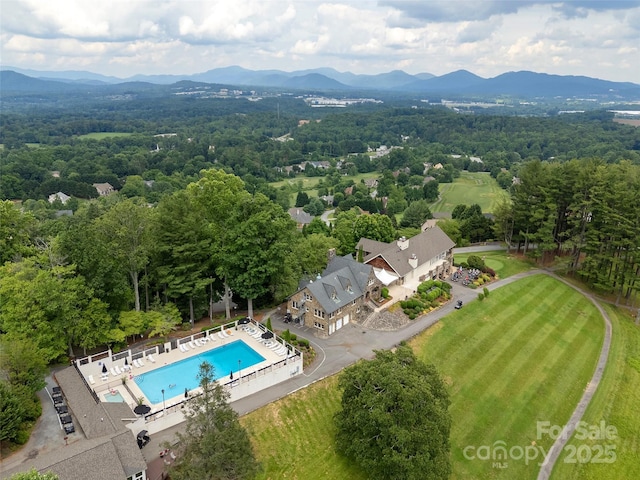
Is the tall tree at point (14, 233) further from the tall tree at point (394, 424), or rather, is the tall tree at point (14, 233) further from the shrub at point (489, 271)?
the shrub at point (489, 271)

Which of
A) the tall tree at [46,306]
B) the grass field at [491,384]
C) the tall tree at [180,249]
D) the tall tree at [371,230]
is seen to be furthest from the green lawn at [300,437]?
the tall tree at [371,230]

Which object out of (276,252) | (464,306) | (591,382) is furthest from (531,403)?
(276,252)

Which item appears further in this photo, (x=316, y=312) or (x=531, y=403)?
(x=316, y=312)

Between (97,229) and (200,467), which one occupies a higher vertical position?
(97,229)

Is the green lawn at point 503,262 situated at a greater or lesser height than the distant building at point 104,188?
greater

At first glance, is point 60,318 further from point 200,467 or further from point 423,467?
point 423,467

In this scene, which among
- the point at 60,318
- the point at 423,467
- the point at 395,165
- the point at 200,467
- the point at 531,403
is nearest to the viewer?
the point at 200,467

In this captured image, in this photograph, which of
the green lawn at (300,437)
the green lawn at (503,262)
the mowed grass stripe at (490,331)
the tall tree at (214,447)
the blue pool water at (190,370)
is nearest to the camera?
the tall tree at (214,447)
